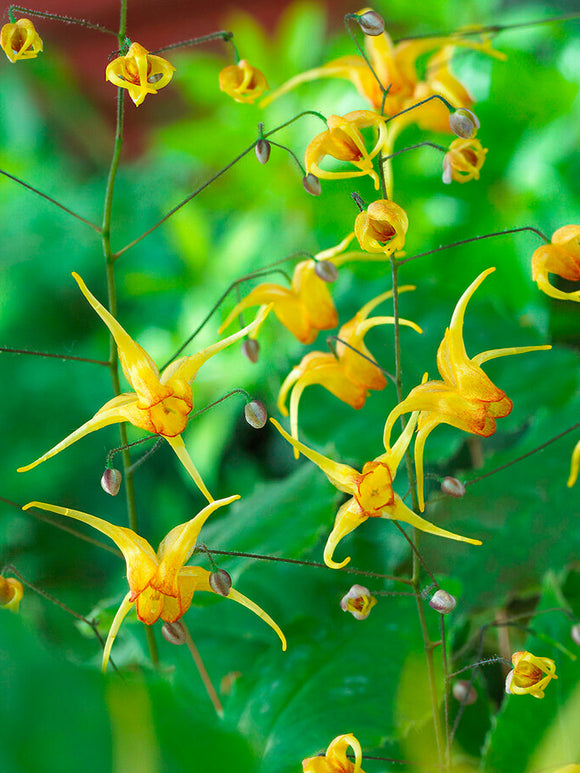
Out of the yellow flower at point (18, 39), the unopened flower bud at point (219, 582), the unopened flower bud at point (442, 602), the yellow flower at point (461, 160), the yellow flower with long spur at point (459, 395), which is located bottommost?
the unopened flower bud at point (442, 602)

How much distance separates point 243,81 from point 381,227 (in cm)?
9

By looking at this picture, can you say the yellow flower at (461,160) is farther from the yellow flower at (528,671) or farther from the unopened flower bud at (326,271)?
the yellow flower at (528,671)

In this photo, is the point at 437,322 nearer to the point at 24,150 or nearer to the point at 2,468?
the point at 2,468

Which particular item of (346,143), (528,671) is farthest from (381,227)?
(528,671)

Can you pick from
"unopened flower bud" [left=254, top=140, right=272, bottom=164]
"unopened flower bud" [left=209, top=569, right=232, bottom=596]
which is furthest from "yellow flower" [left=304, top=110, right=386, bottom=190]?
"unopened flower bud" [left=209, top=569, right=232, bottom=596]

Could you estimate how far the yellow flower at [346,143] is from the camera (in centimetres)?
22

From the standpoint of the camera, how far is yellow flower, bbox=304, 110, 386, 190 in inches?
8.9

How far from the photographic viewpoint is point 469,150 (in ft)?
0.87

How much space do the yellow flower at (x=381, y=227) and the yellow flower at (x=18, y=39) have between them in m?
0.11

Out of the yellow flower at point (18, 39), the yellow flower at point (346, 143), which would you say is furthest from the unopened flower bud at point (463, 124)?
the yellow flower at point (18, 39)

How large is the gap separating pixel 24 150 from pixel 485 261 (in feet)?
2.07

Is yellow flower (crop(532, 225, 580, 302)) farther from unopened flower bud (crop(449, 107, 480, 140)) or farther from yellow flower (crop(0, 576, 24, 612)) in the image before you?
yellow flower (crop(0, 576, 24, 612))

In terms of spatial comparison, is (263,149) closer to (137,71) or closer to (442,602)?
(137,71)

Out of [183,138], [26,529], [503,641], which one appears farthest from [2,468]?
[503,641]
